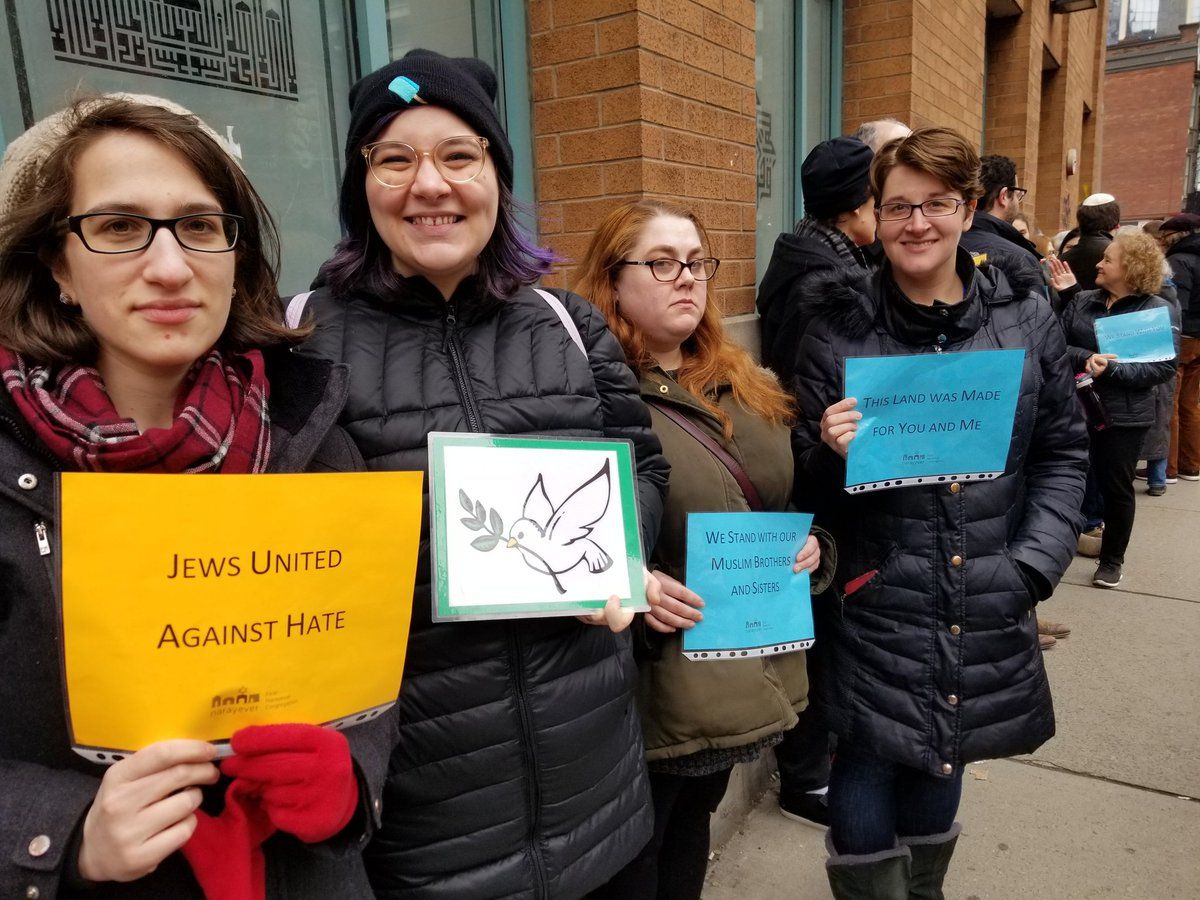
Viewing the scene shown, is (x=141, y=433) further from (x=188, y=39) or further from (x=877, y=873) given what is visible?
(x=877, y=873)

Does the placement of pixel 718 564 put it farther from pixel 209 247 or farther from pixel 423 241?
pixel 209 247

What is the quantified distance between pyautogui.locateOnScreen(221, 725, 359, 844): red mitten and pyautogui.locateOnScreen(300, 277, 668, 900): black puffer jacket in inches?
13.9

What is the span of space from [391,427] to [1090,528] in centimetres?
578

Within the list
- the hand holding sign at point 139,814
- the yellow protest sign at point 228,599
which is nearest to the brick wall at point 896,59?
the yellow protest sign at point 228,599

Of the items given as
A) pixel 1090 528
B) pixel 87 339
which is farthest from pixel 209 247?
pixel 1090 528

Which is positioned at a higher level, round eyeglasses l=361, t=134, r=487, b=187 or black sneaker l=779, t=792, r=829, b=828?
round eyeglasses l=361, t=134, r=487, b=187

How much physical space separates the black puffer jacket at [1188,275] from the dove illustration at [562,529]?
23.0 feet

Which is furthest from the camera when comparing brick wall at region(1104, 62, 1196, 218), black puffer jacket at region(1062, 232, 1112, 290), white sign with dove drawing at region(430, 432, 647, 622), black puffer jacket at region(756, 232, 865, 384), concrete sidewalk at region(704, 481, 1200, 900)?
brick wall at region(1104, 62, 1196, 218)

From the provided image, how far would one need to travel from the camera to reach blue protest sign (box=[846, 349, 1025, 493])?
6.17ft

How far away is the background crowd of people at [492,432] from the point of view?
1.02 m

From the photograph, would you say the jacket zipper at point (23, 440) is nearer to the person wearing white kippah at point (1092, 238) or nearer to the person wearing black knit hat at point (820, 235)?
the person wearing black knit hat at point (820, 235)

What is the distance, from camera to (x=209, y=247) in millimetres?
1168

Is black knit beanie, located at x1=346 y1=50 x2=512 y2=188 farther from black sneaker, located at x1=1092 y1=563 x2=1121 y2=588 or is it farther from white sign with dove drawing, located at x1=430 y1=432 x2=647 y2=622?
black sneaker, located at x1=1092 y1=563 x2=1121 y2=588

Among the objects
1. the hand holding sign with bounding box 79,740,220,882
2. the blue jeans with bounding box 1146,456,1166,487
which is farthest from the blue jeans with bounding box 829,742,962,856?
the blue jeans with bounding box 1146,456,1166,487
